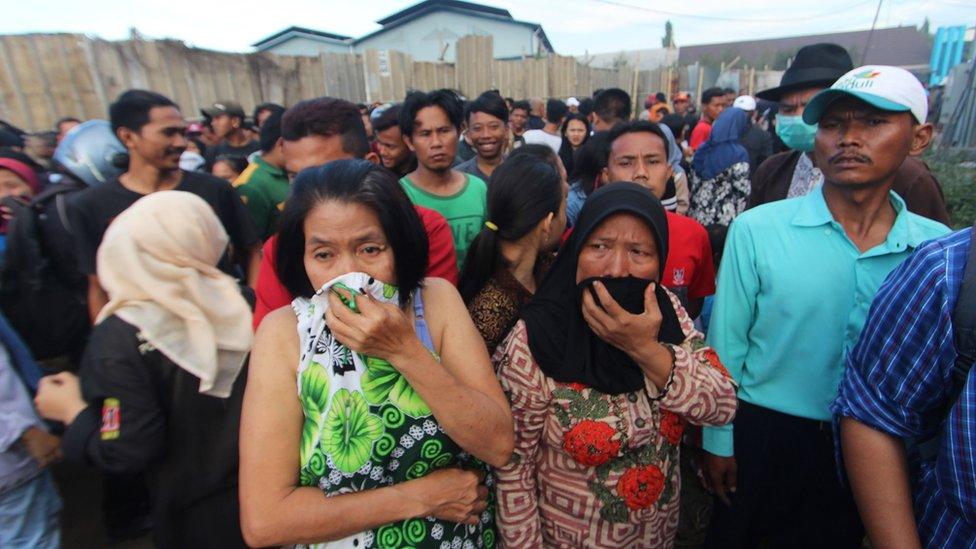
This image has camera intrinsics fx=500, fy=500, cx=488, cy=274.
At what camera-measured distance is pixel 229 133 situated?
631cm

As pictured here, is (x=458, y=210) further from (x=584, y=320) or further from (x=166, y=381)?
(x=166, y=381)

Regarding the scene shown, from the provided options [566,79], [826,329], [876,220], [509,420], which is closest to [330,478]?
[509,420]

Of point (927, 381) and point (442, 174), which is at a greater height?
point (442, 174)

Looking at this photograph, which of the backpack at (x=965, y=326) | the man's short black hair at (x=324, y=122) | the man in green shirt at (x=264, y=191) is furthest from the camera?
the man in green shirt at (x=264, y=191)

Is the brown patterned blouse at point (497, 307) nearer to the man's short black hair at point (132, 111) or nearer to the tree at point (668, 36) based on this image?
the man's short black hair at point (132, 111)

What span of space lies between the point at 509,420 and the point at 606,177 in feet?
6.95

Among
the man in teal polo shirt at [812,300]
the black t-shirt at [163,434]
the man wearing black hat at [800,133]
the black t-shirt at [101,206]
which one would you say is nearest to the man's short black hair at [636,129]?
the man wearing black hat at [800,133]

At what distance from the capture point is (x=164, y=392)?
170 centimetres

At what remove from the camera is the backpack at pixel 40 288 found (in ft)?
9.72

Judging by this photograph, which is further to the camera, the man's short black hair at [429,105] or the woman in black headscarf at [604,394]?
the man's short black hair at [429,105]

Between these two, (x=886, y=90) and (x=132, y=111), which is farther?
(x=132, y=111)

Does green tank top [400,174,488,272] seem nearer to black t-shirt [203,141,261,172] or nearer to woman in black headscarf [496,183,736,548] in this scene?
woman in black headscarf [496,183,736,548]

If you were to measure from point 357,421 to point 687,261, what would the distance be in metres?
1.95

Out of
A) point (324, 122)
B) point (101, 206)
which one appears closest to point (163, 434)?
point (324, 122)
